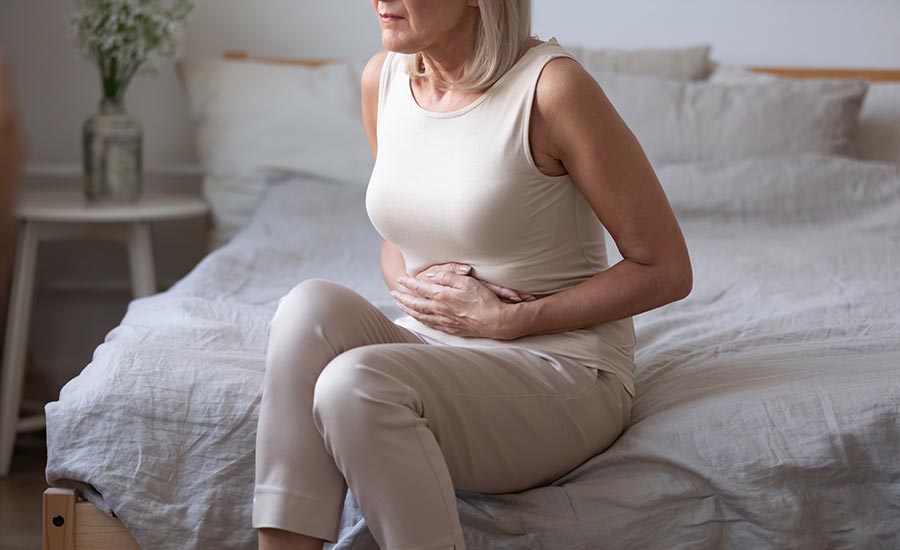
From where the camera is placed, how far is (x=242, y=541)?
50.8 inches

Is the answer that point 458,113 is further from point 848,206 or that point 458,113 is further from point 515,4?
point 848,206

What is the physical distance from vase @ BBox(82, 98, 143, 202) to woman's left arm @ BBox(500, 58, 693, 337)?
149 cm

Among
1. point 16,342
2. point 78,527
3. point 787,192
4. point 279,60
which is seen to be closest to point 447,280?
point 78,527

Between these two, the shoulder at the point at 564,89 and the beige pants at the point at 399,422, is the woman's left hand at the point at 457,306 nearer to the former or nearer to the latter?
the beige pants at the point at 399,422

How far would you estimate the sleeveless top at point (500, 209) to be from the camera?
1.32 meters

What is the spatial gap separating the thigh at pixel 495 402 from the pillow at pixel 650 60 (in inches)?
57.3

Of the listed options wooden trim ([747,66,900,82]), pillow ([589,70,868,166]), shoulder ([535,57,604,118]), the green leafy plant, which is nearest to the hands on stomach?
shoulder ([535,57,604,118])

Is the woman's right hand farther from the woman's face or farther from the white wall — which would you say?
the white wall

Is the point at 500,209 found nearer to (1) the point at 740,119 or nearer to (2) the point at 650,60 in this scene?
(1) the point at 740,119

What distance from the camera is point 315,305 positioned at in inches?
48.6

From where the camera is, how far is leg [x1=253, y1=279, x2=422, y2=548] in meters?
1.13

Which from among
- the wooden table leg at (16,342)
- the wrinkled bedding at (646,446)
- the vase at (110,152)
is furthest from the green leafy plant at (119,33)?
the wrinkled bedding at (646,446)

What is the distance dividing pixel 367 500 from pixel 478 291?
1.06ft

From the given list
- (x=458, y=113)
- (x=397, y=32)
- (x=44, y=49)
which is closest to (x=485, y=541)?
(x=458, y=113)
